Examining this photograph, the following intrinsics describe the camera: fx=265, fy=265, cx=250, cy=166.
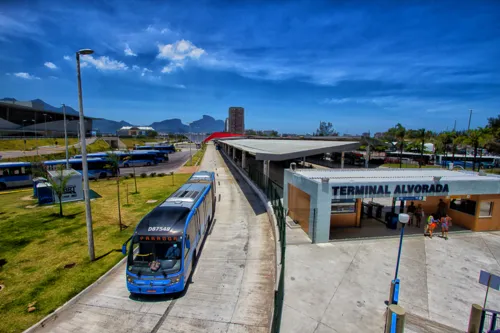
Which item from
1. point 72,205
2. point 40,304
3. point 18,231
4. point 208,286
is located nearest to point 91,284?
point 40,304

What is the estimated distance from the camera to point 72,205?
24766 millimetres

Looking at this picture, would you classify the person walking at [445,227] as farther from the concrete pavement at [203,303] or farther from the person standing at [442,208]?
the concrete pavement at [203,303]

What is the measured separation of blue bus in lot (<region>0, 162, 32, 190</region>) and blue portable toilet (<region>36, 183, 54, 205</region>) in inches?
530

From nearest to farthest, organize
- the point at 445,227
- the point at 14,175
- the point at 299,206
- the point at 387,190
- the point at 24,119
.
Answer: the point at 387,190 → the point at 445,227 → the point at 299,206 → the point at 14,175 → the point at 24,119

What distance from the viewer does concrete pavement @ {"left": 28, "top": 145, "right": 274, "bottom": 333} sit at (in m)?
9.11

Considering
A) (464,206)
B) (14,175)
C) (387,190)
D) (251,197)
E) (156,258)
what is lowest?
(251,197)

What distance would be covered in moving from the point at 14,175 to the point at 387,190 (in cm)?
4223

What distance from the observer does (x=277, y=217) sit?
17.1 m

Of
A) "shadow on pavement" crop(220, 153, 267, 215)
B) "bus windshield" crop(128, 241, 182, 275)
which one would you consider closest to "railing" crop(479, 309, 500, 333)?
"bus windshield" crop(128, 241, 182, 275)

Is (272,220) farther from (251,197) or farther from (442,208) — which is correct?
(442,208)

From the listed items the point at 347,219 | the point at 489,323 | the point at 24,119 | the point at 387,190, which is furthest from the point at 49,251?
the point at 24,119

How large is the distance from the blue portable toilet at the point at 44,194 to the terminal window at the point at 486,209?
34.2 m

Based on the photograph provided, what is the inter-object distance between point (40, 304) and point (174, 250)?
18.1 feet

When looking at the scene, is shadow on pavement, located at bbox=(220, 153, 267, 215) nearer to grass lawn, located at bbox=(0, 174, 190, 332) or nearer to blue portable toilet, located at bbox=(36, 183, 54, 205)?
grass lawn, located at bbox=(0, 174, 190, 332)
